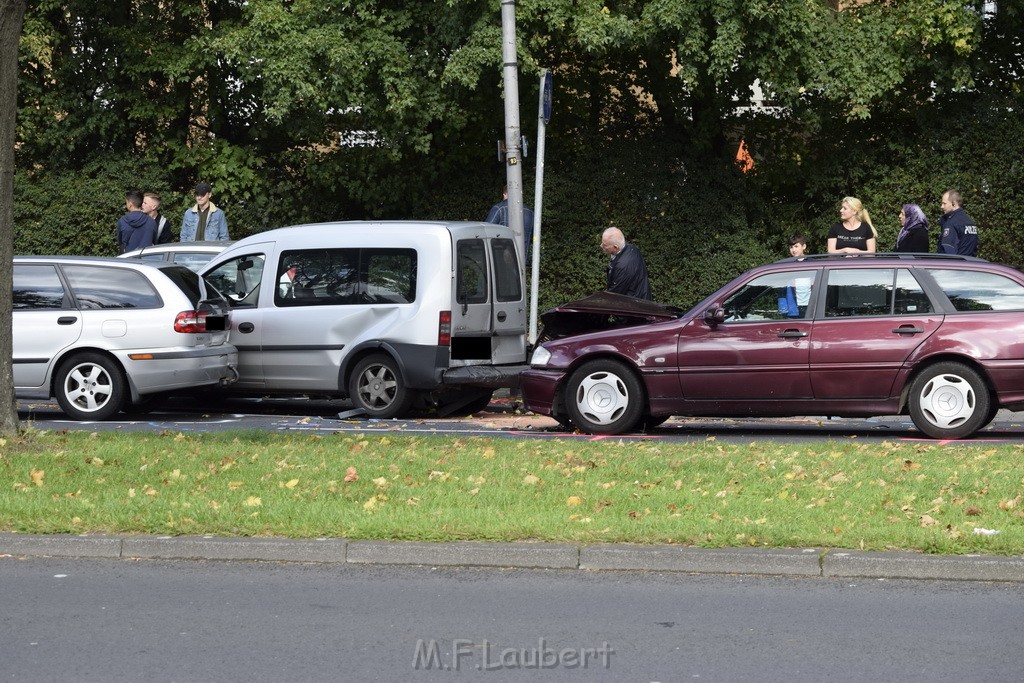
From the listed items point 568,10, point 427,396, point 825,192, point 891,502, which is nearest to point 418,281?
point 427,396

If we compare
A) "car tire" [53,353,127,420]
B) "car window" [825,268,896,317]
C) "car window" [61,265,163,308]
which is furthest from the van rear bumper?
"car window" [825,268,896,317]

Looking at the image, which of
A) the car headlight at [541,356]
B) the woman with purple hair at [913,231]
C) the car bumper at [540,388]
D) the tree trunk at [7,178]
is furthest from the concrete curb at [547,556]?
the woman with purple hair at [913,231]

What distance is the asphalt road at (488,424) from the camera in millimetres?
Answer: 13336

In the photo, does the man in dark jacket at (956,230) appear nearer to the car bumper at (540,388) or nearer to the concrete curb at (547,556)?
the car bumper at (540,388)

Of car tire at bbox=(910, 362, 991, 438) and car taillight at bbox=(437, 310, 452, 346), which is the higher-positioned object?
car taillight at bbox=(437, 310, 452, 346)

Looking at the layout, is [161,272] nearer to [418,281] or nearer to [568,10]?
[418,281]

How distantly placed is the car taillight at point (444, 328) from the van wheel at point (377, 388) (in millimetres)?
562

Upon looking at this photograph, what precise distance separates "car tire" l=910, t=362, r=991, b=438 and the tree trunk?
23.1 ft

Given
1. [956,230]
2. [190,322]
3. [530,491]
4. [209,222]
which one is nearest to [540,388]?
[190,322]

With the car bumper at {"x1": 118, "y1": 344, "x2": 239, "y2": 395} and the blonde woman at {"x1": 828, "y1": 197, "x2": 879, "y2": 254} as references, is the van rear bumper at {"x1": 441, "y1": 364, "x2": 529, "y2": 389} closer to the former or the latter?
the car bumper at {"x1": 118, "y1": 344, "x2": 239, "y2": 395}

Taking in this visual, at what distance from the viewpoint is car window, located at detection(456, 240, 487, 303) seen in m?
15.0

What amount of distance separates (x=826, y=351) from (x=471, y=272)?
397 cm

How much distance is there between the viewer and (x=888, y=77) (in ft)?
62.0

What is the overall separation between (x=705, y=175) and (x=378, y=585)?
14.6m
